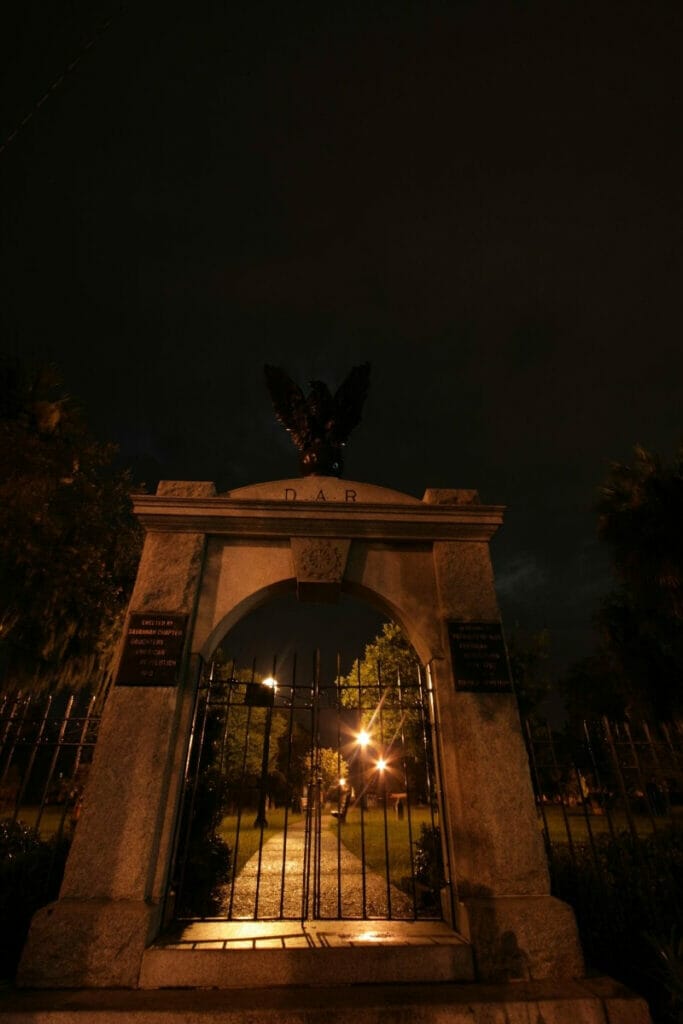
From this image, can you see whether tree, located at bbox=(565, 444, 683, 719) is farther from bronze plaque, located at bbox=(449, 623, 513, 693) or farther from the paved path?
the paved path

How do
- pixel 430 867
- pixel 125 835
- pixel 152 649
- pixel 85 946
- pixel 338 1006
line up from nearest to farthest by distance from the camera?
pixel 338 1006 → pixel 85 946 → pixel 125 835 → pixel 152 649 → pixel 430 867

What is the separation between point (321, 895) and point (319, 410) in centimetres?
715

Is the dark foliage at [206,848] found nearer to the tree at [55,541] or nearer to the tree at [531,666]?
the tree at [55,541]

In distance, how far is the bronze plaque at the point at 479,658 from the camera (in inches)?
200

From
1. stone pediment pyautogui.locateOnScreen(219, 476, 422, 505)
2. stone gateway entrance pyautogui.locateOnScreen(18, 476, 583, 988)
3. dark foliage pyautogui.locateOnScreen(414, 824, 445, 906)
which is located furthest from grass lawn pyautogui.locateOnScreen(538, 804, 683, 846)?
stone pediment pyautogui.locateOnScreen(219, 476, 422, 505)

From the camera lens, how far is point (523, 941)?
4020mm

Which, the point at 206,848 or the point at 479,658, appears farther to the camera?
the point at 206,848

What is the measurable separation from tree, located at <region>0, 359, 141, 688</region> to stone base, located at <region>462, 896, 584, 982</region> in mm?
10798

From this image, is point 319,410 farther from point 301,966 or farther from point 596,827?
point 596,827

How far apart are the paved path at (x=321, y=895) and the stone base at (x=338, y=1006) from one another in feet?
2.37

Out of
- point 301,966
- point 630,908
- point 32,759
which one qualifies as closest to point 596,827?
point 630,908

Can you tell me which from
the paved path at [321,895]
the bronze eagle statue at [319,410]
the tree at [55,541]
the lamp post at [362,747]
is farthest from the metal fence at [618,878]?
the tree at [55,541]

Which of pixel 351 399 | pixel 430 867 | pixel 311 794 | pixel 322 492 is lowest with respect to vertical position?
pixel 430 867

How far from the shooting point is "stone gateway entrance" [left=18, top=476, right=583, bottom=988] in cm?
390
